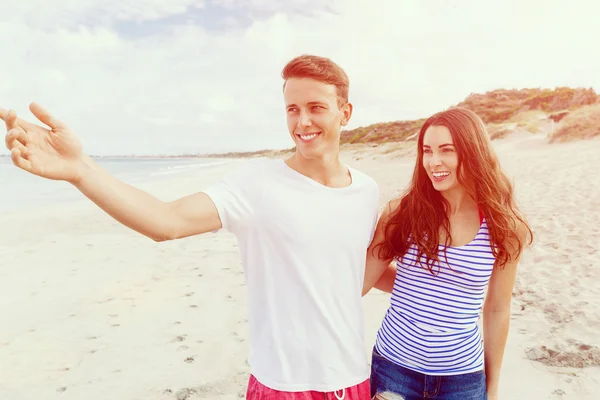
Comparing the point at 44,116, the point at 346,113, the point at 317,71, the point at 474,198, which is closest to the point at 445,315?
the point at 474,198

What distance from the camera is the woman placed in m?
2.11

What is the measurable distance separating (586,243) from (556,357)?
3877 mm

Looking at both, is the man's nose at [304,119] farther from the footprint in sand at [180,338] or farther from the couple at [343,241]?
the footprint in sand at [180,338]

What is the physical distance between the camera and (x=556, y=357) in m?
4.06

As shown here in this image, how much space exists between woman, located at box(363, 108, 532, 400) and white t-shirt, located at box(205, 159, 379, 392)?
34 cm

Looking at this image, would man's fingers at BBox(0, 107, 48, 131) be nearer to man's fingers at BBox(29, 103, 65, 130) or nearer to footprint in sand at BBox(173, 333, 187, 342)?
man's fingers at BBox(29, 103, 65, 130)

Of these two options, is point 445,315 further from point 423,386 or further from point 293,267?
point 293,267

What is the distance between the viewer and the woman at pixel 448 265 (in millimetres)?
2111

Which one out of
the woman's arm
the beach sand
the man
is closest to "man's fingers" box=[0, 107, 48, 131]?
the man

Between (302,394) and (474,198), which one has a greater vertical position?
(474,198)

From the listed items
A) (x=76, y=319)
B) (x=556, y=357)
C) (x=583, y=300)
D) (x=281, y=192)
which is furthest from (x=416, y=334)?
(x=76, y=319)

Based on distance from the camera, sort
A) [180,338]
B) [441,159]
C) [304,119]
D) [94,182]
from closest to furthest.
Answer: [94,182] < [304,119] < [441,159] < [180,338]

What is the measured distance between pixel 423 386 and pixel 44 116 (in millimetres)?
1838

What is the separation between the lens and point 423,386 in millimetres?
2109
